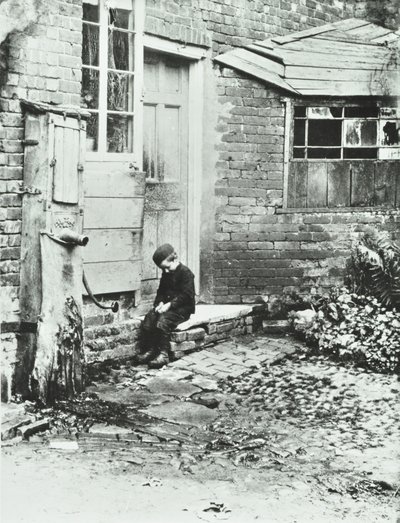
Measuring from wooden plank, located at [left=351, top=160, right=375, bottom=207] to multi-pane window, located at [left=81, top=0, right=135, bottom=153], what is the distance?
2886 mm

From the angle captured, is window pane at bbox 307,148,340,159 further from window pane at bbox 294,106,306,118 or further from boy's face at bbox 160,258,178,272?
boy's face at bbox 160,258,178,272

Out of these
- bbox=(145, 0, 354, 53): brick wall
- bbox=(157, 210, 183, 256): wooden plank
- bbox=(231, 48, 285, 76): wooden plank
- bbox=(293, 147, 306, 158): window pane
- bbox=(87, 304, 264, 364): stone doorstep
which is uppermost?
bbox=(145, 0, 354, 53): brick wall

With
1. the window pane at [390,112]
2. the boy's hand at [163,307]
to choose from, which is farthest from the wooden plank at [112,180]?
the window pane at [390,112]

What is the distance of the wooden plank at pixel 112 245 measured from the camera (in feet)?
25.3

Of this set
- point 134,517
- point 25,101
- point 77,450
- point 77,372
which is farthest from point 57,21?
point 134,517

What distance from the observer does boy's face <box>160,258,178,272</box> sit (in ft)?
26.7

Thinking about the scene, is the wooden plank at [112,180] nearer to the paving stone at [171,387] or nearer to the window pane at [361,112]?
the paving stone at [171,387]

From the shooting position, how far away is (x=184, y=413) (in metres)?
6.66

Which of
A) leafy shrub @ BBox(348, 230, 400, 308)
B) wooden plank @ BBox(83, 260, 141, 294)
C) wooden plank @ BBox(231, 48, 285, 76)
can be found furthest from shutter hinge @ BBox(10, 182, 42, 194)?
leafy shrub @ BBox(348, 230, 400, 308)

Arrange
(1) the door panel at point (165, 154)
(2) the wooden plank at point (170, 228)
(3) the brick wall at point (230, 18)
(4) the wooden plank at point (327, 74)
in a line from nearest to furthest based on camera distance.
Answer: (3) the brick wall at point (230, 18) < (1) the door panel at point (165, 154) < (2) the wooden plank at point (170, 228) < (4) the wooden plank at point (327, 74)

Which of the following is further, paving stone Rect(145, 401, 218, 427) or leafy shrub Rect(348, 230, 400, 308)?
leafy shrub Rect(348, 230, 400, 308)

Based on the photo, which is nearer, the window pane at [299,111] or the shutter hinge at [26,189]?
the shutter hinge at [26,189]

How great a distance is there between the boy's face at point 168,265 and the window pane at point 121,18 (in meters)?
2.32

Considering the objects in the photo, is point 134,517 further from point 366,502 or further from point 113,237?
point 113,237
